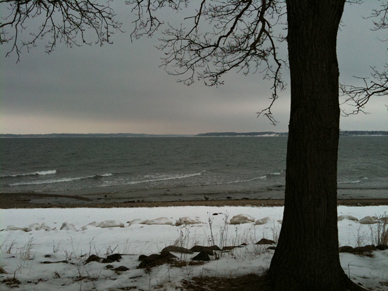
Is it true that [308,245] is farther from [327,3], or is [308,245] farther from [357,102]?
[357,102]

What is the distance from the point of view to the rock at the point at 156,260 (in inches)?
169

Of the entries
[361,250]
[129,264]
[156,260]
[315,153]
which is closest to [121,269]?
[129,264]

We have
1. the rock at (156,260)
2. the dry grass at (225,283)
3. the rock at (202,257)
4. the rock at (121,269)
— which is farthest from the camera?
the rock at (202,257)

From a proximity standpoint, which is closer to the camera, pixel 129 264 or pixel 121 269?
pixel 121 269

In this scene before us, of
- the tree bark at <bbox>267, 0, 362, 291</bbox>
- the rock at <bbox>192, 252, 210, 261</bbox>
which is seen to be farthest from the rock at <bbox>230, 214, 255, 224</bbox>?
the tree bark at <bbox>267, 0, 362, 291</bbox>

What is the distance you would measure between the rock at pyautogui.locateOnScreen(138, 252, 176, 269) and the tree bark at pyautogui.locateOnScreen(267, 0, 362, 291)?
167 centimetres

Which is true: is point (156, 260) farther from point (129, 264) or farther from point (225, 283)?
point (225, 283)

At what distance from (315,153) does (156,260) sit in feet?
8.65

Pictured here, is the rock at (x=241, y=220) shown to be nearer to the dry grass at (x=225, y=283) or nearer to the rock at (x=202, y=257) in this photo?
the rock at (x=202, y=257)

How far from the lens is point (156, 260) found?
14.6 ft

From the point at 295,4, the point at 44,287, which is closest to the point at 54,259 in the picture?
the point at 44,287

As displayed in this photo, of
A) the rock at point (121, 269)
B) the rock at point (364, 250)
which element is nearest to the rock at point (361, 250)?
the rock at point (364, 250)

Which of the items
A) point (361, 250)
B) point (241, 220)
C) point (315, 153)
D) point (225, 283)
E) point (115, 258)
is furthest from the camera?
point (241, 220)

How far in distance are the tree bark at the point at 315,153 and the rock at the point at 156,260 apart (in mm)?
1672
